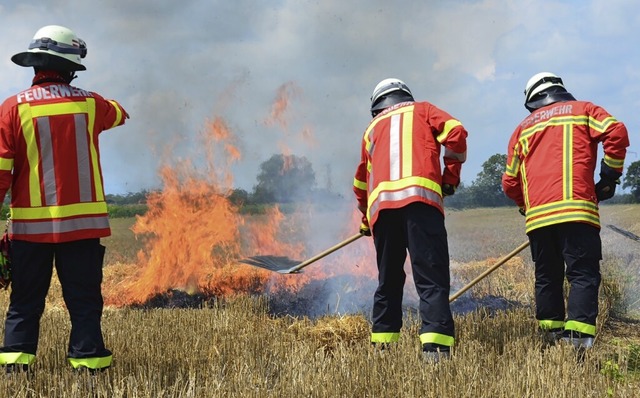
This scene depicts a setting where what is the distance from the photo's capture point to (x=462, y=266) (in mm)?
10930

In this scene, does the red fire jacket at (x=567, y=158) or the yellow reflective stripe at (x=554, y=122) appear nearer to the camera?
the red fire jacket at (x=567, y=158)

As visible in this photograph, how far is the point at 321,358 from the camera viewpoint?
3.79 metres

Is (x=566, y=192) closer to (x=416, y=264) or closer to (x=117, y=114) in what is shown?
(x=416, y=264)

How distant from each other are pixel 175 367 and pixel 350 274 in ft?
14.1

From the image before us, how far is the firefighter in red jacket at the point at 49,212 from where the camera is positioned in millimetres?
3773

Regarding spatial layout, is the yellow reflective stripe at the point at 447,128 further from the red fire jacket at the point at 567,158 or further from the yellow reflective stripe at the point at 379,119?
the red fire jacket at the point at 567,158

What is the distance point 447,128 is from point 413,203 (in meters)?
0.62

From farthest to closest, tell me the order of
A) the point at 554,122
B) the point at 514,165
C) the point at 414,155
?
the point at 514,165, the point at 554,122, the point at 414,155

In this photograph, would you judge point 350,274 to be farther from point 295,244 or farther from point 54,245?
point 54,245

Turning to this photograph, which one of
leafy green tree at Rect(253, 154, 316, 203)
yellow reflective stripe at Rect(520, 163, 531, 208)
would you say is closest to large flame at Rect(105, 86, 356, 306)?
leafy green tree at Rect(253, 154, 316, 203)

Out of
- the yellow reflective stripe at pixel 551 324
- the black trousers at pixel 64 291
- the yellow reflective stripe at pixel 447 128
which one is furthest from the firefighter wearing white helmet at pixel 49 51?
the yellow reflective stripe at pixel 551 324

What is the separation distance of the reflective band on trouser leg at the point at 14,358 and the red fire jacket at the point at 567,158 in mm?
3966

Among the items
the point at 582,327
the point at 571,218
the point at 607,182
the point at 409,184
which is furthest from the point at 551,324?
the point at 409,184

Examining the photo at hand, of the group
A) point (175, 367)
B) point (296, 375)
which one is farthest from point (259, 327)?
point (296, 375)
